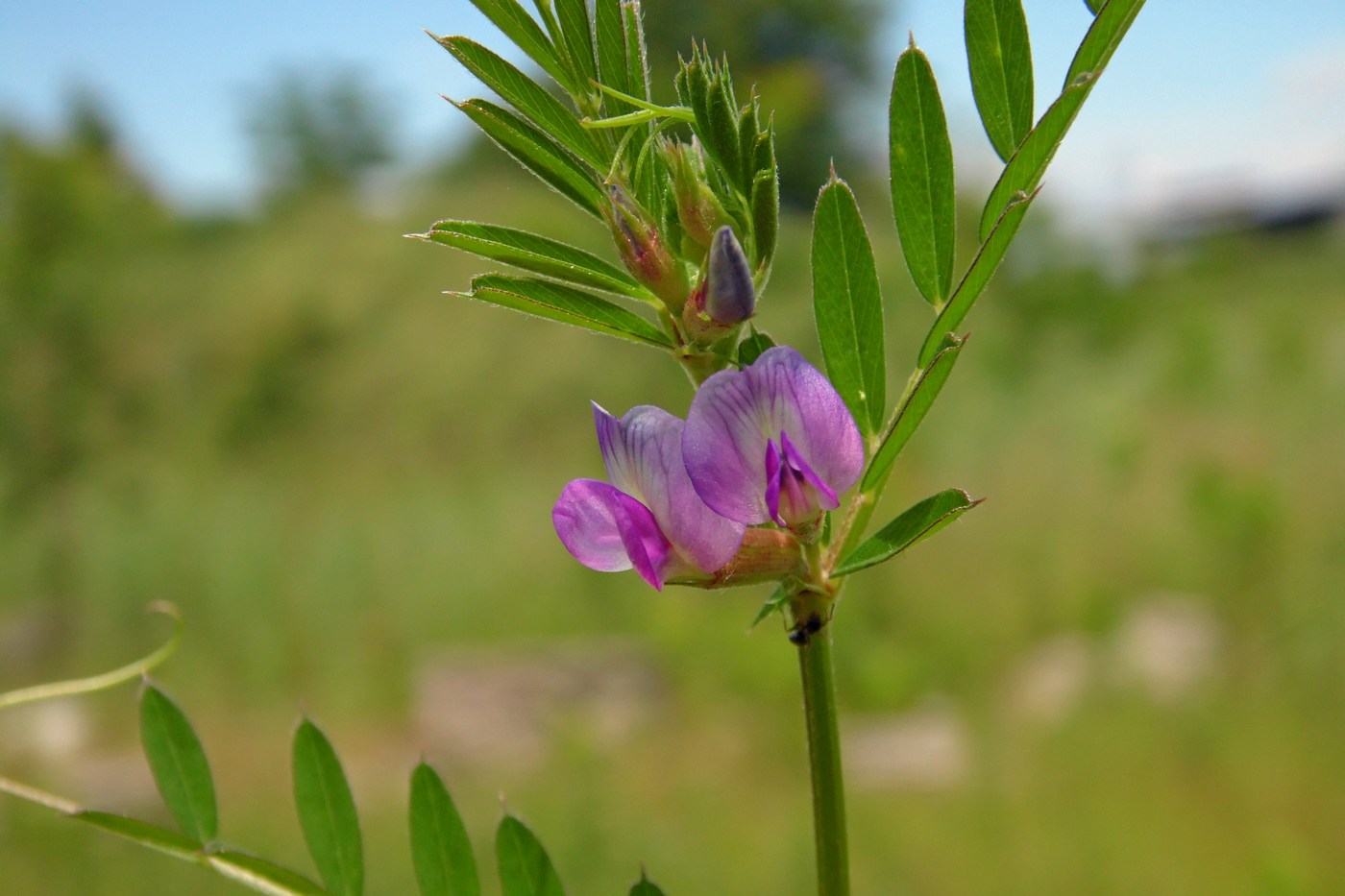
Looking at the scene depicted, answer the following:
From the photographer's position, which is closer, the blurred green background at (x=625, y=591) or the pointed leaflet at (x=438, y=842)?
the pointed leaflet at (x=438, y=842)

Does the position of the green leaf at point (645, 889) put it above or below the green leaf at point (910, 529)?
below

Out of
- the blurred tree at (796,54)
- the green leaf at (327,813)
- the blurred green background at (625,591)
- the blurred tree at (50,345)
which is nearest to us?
the green leaf at (327,813)

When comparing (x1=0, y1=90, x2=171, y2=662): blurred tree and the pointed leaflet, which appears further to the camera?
(x1=0, y1=90, x2=171, y2=662): blurred tree

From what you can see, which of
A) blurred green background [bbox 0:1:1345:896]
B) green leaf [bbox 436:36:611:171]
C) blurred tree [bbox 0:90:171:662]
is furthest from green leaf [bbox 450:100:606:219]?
blurred tree [bbox 0:90:171:662]

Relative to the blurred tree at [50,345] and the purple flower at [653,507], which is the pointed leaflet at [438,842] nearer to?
the purple flower at [653,507]

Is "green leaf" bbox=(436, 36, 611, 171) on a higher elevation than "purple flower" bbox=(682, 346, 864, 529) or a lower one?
higher

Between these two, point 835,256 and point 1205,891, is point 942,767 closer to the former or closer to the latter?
point 1205,891

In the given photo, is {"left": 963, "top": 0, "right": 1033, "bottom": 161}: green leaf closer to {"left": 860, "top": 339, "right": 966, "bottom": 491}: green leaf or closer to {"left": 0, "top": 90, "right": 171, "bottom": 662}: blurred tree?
{"left": 860, "top": 339, "right": 966, "bottom": 491}: green leaf

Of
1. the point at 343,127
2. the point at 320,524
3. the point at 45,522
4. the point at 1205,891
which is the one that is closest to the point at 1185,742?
the point at 1205,891

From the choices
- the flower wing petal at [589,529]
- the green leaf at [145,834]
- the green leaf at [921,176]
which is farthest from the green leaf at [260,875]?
the green leaf at [921,176]
